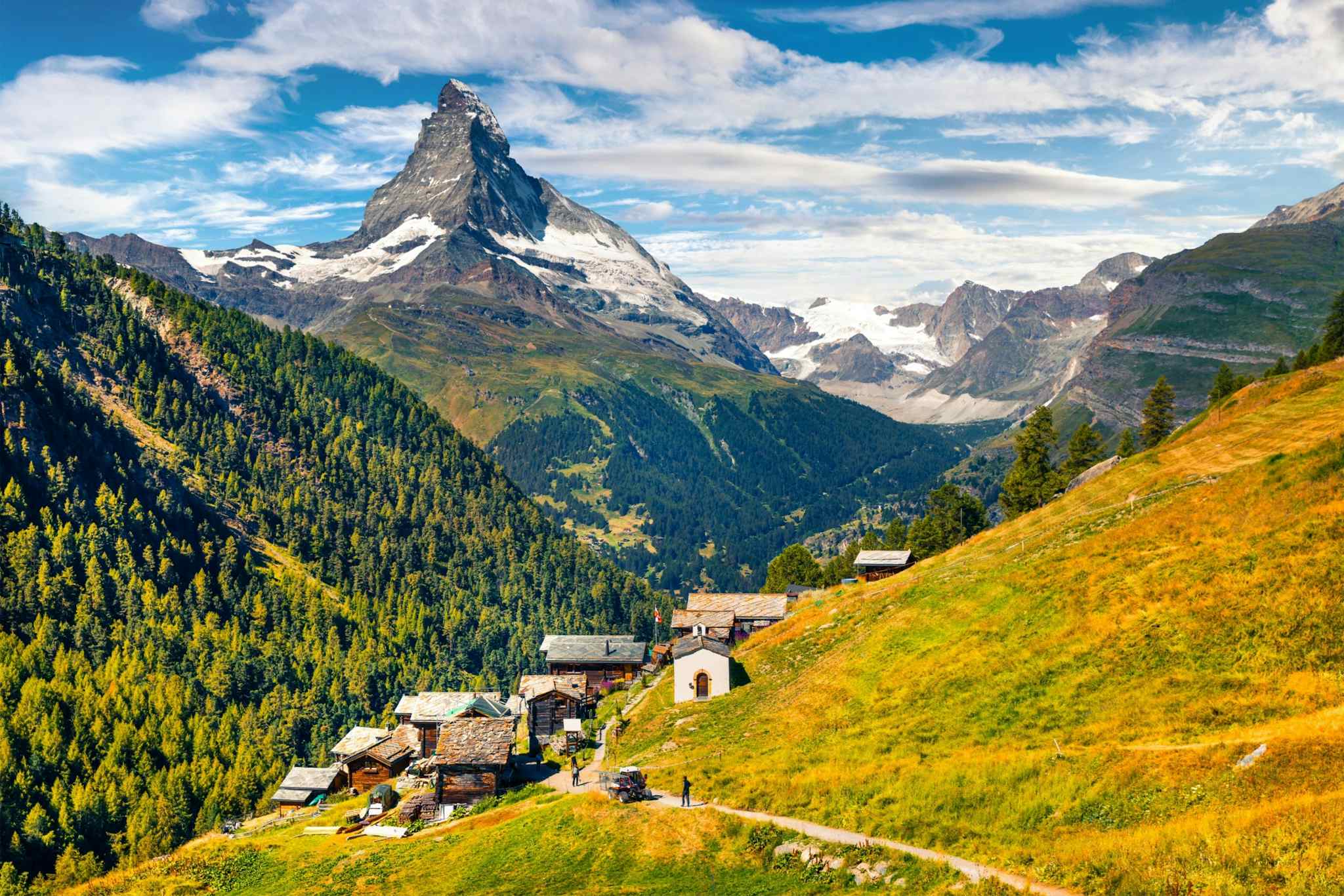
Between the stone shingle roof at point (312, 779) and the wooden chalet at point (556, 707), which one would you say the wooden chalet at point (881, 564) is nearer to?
the wooden chalet at point (556, 707)

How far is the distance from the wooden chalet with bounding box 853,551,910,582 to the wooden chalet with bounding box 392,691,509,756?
54308 mm

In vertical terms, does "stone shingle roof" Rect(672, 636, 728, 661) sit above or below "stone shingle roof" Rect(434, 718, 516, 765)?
above

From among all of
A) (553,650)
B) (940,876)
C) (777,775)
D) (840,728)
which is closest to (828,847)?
(940,876)

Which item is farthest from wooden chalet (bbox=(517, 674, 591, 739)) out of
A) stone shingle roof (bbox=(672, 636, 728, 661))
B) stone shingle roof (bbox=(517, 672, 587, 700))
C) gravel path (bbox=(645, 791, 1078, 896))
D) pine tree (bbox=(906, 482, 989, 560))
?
pine tree (bbox=(906, 482, 989, 560))

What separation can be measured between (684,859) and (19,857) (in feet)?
448

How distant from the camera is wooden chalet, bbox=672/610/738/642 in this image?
13162 cm

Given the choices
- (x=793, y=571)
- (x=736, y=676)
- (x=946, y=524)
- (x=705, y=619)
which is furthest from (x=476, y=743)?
(x=946, y=524)

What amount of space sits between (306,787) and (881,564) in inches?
3156

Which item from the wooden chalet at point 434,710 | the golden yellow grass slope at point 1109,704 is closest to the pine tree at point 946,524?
the golden yellow grass slope at point 1109,704

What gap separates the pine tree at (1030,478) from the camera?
5930 inches

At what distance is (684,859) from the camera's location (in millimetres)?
50188

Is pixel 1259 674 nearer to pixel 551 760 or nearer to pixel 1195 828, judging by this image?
pixel 1195 828

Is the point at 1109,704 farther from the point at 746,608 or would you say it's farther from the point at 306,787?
the point at 306,787

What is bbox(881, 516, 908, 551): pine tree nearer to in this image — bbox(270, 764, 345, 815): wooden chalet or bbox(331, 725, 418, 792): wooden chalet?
bbox(331, 725, 418, 792): wooden chalet
